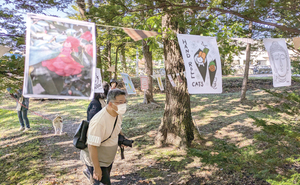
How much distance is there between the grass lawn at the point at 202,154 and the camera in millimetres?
2803

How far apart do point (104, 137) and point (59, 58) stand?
3.44ft

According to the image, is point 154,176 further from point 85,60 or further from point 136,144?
point 85,60

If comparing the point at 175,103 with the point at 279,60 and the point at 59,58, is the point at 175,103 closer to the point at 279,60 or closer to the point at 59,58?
the point at 279,60

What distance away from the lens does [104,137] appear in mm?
2477

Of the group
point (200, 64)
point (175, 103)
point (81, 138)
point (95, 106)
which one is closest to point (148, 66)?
point (175, 103)

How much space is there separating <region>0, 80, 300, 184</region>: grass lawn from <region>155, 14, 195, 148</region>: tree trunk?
314mm

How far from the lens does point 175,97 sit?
213 inches

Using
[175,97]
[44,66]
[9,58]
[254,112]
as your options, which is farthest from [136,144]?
[254,112]

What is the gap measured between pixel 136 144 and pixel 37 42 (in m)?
4.16

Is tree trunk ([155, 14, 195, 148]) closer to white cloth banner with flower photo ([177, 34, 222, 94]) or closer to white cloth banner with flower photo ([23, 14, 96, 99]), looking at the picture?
white cloth banner with flower photo ([177, 34, 222, 94])

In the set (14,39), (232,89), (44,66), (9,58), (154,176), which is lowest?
(154,176)

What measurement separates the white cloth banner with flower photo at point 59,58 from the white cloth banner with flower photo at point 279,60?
3484 millimetres

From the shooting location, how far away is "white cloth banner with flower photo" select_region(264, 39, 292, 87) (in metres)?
4.11

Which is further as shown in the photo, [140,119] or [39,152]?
[140,119]
